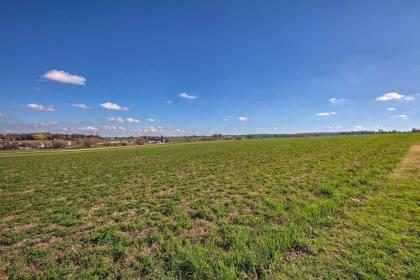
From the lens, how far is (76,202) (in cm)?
862

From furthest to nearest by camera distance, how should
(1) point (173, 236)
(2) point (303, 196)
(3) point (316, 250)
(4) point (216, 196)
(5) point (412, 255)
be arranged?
(4) point (216, 196), (2) point (303, 196), (1) point (173, 236), (3) point (316, 250), (5) point (412, 255)

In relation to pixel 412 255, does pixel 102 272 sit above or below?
below

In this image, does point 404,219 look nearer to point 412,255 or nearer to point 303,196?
point 412,255

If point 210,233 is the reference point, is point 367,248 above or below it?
above

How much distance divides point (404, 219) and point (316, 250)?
3422 mm

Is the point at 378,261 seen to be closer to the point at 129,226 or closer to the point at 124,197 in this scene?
the point at 129,226

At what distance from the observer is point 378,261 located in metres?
3.58

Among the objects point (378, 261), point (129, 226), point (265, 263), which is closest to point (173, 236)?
point (129, 226)

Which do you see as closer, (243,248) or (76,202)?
(243,248)

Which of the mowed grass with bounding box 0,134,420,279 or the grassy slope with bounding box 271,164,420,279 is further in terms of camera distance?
the mowed grass with bounding box 0,134,420,279

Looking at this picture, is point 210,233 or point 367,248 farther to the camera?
point 210,233

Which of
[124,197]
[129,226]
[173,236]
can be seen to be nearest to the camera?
[173,236]

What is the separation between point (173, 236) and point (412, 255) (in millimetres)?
5226

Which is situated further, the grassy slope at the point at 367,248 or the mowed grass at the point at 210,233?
the mowed grass at the point at 210,233
